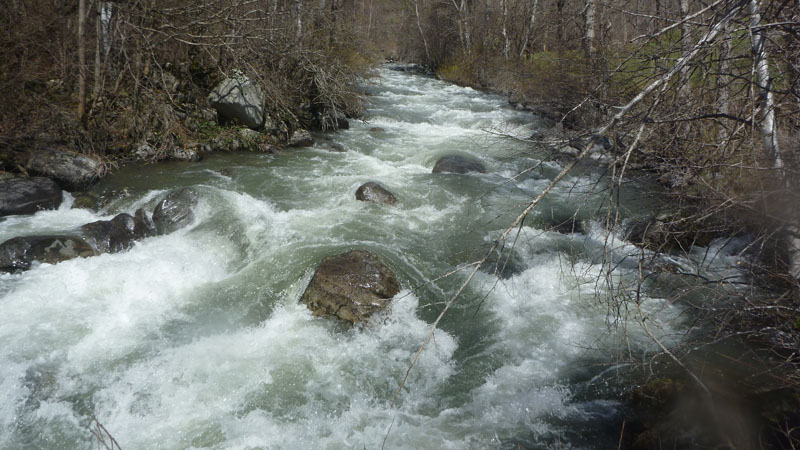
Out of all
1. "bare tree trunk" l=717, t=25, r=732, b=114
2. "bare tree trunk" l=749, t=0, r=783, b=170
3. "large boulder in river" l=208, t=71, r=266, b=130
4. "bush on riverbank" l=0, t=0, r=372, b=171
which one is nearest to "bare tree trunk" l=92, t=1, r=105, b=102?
"bush on riverbank" l=0, t=0, r=372, b=171

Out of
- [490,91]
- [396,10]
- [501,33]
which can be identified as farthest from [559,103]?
[396,10]

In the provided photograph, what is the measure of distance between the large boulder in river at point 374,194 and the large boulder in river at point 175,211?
2581mm

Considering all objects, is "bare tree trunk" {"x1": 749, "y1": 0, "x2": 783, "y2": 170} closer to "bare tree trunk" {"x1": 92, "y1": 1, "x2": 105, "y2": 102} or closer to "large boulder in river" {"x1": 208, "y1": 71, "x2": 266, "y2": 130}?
"large boulder in river" {"x1": 208, "y1": 71, "x2": 266, "y2": 130}

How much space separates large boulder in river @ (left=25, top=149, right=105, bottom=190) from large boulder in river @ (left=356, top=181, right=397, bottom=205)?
14.4ft

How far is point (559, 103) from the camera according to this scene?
36.0 feet

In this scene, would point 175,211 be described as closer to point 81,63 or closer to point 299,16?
point 81,63

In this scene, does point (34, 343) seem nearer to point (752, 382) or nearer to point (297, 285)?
point (297, 285)

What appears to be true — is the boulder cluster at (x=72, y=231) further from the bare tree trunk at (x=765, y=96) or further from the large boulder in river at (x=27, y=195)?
the bare tree trunk at (x=765, y=96)

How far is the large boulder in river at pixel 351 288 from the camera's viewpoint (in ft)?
17.0

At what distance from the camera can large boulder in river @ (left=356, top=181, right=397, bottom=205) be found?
8125 mm

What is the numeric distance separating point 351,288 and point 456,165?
5.34 metres

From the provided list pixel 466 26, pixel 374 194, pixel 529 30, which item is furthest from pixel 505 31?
pixel 374 194

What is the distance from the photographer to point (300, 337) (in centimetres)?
494

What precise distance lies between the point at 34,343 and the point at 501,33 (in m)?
21.3
